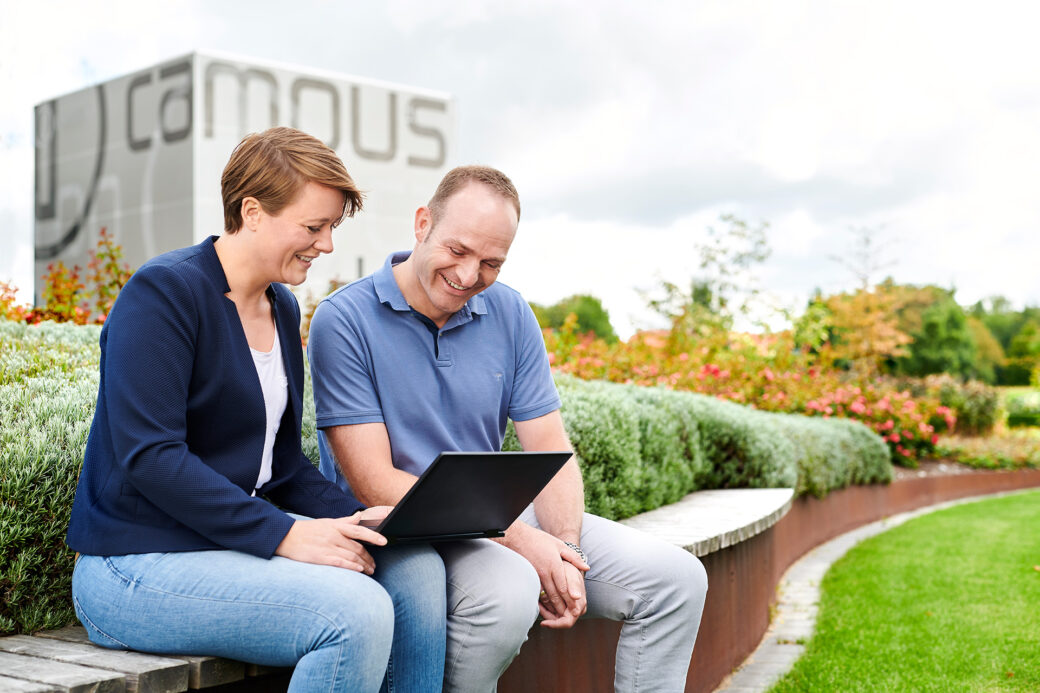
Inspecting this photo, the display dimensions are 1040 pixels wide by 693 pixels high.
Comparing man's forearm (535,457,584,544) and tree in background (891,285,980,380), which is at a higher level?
tree in background (891,285,980,380)

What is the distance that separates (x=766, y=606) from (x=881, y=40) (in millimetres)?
16414

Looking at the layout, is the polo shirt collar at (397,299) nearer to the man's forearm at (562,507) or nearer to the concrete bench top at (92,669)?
the man's forearm at (562,507)

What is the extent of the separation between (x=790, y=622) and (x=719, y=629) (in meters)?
1.60

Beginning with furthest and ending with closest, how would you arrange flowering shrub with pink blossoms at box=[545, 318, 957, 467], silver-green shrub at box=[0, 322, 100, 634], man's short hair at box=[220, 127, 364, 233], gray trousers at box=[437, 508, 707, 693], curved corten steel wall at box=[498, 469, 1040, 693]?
flowering shrub with pink blossoms at box=[545, 318, 957, 467], curved corten steel wall at box=[498, 469, 1040, 693], gray trousers at box=[437, 508, 707, 693], silver-green shrub at box=[0, 322, 100, 634], man's short hair at box=[220, 127, 364, 233]

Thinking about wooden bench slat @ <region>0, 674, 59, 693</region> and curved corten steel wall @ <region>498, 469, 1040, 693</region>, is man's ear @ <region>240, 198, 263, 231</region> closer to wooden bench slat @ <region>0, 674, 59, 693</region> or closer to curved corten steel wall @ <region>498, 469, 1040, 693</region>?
wooden bench slat @ <region>0, 674, 59, 693</region>

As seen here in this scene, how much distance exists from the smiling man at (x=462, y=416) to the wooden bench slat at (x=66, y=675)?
83 cm

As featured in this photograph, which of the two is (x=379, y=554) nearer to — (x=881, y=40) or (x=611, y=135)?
(x=611, y=135)

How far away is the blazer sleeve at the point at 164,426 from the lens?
6.42 ft

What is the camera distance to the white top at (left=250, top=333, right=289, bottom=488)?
236 centimetres

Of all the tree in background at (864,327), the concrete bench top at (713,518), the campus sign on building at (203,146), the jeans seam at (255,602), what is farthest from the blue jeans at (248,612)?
the tree in background at (864,327)

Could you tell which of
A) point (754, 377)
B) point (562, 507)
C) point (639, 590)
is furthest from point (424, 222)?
point (754, 377)

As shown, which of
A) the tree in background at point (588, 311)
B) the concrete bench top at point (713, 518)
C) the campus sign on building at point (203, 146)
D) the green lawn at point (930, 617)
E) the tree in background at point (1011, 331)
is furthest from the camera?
the tree in background at point (1011, 331)

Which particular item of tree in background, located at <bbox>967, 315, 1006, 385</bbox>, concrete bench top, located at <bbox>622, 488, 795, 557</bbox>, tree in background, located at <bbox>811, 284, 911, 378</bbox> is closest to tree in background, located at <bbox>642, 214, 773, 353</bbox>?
tree in background, located at <bbox>811, 284, 911, 378</bbox>

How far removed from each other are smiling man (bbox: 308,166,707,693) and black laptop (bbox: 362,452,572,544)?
0.12 meters
